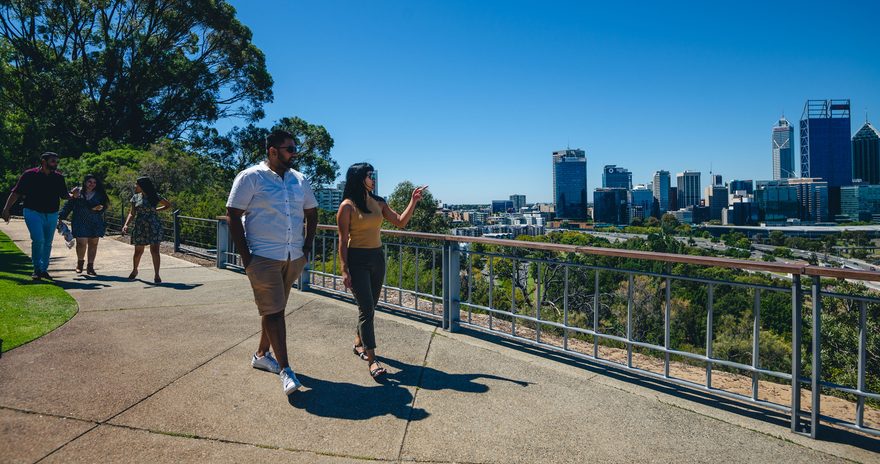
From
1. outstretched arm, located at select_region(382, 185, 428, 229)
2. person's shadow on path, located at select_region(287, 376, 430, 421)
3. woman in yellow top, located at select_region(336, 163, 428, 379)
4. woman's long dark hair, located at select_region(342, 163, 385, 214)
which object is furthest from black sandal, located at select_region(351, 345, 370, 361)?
woman's long dark hair, located at select_region(342, 163, 385, 214)

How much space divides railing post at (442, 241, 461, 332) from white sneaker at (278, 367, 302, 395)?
2.12 m

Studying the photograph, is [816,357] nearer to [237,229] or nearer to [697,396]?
[697,396]

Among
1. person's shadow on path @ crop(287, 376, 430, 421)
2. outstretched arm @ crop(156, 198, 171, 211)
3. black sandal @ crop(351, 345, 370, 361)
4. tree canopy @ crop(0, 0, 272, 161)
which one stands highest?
tree canopy @ crop(0, 0, 272, 161)

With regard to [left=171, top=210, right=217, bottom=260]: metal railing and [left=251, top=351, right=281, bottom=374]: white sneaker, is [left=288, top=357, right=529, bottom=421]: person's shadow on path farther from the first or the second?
Answer: [left=171, top=210, right=217, bottom=260]: metal railing

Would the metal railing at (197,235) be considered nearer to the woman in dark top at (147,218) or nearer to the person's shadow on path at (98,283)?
the person's shadow on path at (98,283)

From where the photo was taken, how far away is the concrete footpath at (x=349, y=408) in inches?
111

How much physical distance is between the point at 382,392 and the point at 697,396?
2.37 metres

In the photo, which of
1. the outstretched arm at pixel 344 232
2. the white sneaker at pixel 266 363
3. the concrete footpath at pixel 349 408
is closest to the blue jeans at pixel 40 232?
the concrete footpath at pixel 349 408

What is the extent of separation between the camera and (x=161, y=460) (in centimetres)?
264

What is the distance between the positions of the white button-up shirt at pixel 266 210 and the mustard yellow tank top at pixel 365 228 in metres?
0.51

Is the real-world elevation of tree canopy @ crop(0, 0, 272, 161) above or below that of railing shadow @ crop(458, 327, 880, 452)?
above

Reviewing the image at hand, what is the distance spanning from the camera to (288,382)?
3494mm

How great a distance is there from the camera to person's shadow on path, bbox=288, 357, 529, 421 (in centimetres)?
332

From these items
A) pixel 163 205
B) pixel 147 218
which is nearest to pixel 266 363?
pixel 163 205
